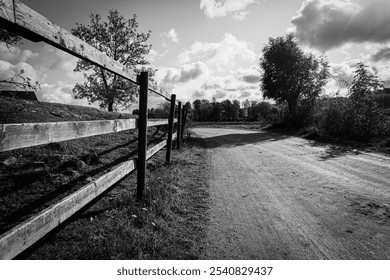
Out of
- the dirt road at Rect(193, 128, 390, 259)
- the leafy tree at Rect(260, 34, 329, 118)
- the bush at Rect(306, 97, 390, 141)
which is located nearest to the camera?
the dirt road at Rect(193, 128, 390, 259)

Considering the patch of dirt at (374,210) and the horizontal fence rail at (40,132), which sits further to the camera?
the patch of dirt at (374,210)

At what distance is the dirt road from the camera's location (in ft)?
8.29

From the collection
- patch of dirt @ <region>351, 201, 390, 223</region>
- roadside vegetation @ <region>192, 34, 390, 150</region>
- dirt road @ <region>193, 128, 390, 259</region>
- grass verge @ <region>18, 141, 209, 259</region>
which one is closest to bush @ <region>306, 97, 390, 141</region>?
roadside vegetation @ <region>192, 34, 390, 150</region>

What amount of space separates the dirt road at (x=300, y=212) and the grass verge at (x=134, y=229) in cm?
30

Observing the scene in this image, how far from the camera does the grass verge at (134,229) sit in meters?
2.25

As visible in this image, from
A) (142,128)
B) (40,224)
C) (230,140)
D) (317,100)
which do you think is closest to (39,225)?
(40,224)

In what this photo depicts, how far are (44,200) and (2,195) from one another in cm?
60

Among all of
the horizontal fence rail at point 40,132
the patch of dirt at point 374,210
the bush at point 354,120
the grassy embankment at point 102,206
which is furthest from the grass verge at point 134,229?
the bush at point 354,120

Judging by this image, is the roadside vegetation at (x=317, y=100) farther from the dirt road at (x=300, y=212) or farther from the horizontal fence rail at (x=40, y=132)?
the horizontal fence rail at (x=40, y=132)

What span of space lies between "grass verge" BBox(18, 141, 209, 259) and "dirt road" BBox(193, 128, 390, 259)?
0.30 meters

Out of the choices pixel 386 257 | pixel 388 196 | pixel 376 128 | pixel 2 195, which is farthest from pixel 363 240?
pixel 376 128

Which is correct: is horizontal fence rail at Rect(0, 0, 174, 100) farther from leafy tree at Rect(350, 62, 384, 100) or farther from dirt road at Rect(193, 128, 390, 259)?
leafy tree at Rect(350, 62, 384, 100)

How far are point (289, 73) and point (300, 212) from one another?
1008 inches

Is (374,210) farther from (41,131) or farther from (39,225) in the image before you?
(41,131)
